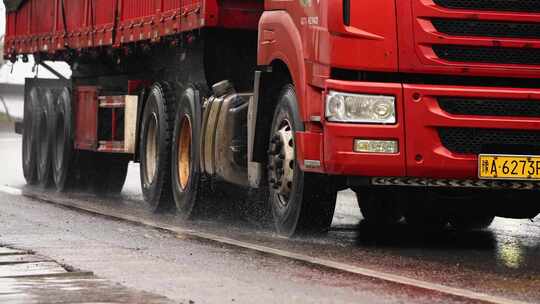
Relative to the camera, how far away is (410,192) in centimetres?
1148

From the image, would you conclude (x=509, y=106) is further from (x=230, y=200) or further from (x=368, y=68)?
(x=230, y=200)

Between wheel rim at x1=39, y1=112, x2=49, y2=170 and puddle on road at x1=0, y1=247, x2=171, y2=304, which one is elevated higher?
wheel rim at x1=39, y1=112, x2=49, y2=170

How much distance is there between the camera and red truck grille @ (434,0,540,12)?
403 inches

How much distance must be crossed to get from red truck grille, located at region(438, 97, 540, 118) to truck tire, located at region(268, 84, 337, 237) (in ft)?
3.73

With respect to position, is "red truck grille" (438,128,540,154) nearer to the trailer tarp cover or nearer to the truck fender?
the truck fender

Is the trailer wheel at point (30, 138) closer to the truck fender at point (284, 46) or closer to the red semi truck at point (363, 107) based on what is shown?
the red semi truck at point (363, 107)

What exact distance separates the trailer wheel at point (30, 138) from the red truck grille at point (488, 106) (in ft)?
38.6

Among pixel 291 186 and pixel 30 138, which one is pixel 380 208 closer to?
pixel 291 186

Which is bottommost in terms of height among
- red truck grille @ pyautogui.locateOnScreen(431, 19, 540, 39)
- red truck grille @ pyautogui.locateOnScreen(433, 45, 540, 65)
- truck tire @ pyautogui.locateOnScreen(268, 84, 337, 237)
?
truck tire @ pyautogui.locateOnScreen(268, 84, 337, 237)

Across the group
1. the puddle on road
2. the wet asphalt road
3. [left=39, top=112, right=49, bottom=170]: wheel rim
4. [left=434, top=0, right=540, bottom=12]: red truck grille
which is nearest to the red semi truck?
[left=434, top=0, right=540, bottom=12]: red truck grille

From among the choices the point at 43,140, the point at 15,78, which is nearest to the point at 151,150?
the point at 43,140

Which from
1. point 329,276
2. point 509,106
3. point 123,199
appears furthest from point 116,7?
A: point 329,276

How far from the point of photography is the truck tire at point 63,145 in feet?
64.5

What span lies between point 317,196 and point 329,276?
257 centimetres
